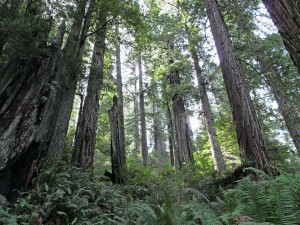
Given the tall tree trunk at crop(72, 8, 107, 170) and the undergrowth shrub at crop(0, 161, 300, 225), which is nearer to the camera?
the undergrowth shrub at crop(0, 161, 300, 225)

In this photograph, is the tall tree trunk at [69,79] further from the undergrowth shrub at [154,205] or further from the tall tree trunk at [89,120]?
the undergrowth shrub at [154,205]

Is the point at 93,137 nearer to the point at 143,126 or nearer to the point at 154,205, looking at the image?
the point at 154,205

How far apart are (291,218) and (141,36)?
29.8ft

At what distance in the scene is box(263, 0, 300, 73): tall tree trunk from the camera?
3.04 m

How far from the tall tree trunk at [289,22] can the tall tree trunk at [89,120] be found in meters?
6.21

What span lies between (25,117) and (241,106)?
203 inches

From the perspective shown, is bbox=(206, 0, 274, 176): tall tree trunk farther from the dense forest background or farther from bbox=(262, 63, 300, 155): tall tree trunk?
bbox=(262, 63, 300, 155): tall tree trunk

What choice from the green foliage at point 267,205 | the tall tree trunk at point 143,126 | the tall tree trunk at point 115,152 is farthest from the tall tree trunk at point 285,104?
the tall tree trunk at point 143,126

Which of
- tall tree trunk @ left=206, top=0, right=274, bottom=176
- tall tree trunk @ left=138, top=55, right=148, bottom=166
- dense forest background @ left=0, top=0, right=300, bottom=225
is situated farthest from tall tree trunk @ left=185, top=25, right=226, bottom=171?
tall tree trunk @ left=138, top=55, right=148, bottom=166

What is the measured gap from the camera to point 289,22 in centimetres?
314

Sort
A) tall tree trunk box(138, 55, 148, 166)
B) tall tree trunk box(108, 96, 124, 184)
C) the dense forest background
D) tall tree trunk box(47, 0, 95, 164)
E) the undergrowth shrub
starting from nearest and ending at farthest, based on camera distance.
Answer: the undergrowth shrub < the dense forest background < tall tree trunk box(47, 0, 95, 164) < tall tree trunk box(108, 96, 124, 184) < tall tree trunk box(138, 55, 148, 166)

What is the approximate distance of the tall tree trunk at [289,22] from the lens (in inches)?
120

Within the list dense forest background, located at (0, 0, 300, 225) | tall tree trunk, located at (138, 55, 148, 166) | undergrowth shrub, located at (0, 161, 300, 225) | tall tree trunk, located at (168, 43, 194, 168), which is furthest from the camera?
tall tree trunk, located at (138, 55, 148, 166)

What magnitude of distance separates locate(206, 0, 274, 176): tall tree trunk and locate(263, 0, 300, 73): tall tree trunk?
3.28 metres
